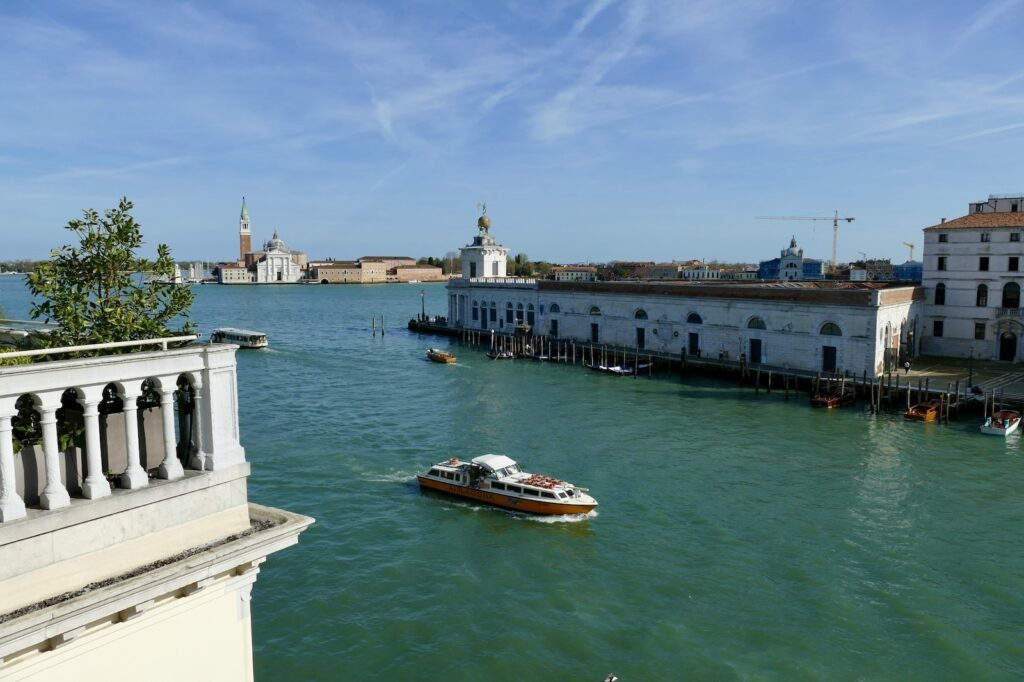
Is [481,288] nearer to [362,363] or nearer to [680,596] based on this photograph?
[362,363]

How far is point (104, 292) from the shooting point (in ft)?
19.3

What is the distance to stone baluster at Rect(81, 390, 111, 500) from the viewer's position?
4.72m

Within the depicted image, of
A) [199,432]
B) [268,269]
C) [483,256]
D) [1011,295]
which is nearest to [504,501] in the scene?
[199,432]

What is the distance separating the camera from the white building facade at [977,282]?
116 ft

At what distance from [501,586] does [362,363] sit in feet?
107

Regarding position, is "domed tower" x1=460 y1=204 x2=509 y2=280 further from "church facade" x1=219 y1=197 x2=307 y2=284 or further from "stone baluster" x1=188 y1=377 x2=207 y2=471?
"church facade" x1=219 y1=197 x2=307 y2=284

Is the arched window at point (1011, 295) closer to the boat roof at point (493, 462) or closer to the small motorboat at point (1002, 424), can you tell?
the small motorboat at point (1002, 424)

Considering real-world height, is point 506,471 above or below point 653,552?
above

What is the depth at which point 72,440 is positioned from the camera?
4855mm

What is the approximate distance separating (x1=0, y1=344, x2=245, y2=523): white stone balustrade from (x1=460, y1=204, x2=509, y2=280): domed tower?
180 ft

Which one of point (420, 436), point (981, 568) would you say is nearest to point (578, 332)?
point (420, 436)

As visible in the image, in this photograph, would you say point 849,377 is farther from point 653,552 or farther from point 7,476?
point 7,476

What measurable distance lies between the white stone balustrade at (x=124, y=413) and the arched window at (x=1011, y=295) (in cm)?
3985

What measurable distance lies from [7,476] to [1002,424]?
2846 cm
